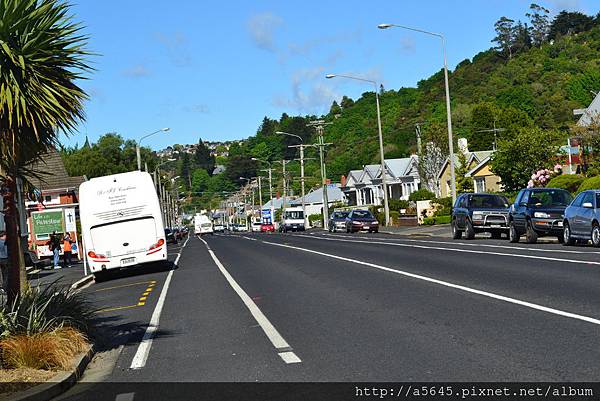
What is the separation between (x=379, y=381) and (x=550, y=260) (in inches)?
506

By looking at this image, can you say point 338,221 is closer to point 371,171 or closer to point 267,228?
point 371,171

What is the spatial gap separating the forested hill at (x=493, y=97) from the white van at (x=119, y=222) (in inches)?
2217

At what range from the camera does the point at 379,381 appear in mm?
7785

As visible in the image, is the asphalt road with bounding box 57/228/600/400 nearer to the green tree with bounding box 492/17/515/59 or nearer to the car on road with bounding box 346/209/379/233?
the car on road with bounding box 346/209/379/233

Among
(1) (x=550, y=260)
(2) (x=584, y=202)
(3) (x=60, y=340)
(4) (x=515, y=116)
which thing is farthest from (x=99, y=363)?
(4) (x=515, y=116)

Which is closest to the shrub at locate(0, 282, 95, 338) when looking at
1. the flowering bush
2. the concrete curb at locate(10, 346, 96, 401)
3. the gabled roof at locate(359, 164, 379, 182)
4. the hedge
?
the concrete curb at locate(10, 346, 96, 401)

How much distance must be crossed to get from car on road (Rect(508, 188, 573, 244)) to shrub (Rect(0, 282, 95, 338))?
17843mm

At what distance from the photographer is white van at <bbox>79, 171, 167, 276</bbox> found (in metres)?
25.8

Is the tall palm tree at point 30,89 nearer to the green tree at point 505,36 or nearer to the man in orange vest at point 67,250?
the man in orange vest at point 67,250

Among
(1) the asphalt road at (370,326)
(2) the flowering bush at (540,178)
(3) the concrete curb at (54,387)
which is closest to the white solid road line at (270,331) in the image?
(1) the asphalt road at (370,326)

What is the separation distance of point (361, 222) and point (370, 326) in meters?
44.8

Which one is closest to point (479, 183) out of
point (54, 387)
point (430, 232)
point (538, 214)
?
point (430, 232)

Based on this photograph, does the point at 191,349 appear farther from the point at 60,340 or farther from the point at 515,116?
the point at 515,116

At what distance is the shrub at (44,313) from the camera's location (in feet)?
32.9
